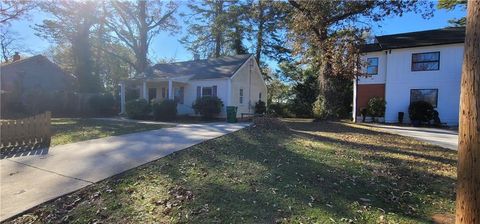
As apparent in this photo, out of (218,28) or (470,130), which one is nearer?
(470,130)

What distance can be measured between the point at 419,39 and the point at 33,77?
31930 millimetres

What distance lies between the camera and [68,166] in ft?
20.6

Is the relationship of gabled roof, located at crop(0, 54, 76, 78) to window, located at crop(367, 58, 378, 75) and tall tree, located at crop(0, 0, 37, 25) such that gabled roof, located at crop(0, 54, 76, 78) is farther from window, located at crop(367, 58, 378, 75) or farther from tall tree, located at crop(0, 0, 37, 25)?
window, located at crop(367, 58, 378, 75)

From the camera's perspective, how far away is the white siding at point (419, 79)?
18.5 m

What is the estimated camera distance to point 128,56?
41250 millimetres

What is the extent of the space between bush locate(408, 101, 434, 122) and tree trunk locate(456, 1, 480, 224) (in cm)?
1793

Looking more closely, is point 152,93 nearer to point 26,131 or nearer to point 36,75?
point 36,75

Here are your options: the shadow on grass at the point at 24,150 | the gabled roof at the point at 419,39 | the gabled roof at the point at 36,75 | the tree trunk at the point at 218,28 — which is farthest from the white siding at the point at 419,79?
the gabled roof at the point at 36,75

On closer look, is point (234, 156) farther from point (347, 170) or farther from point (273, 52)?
point (273, 52)

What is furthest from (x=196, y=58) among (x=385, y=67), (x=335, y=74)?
(x=385, y=67)

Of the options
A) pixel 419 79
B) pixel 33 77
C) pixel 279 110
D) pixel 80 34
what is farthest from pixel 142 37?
pixel 419 79

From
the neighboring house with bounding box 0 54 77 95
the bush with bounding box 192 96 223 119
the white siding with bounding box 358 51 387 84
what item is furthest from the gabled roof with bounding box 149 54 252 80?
the neighboring house with bounding box 0 54 77 95

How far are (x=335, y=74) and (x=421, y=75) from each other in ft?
21.6

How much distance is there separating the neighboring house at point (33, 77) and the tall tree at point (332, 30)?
20480mm
